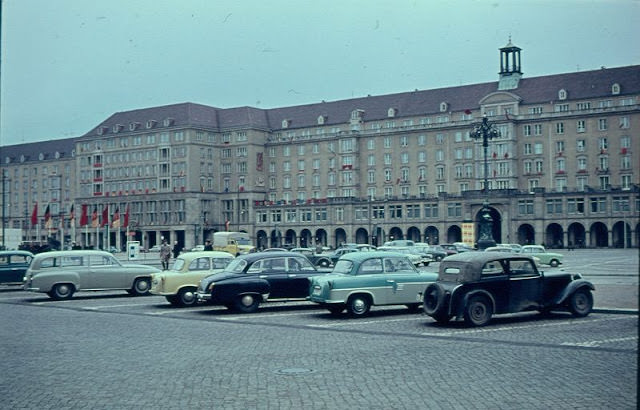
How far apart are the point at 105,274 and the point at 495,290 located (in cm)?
1514

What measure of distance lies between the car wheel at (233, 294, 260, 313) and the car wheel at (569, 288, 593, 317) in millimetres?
8516

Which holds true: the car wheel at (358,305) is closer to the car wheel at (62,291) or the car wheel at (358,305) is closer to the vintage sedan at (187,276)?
the vintage sedan at (187,276)

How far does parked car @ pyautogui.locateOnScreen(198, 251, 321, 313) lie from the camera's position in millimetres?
21453

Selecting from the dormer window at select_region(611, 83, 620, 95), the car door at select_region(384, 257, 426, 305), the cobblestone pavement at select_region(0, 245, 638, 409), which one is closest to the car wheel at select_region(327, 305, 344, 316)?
the cobblestone pavement at select_region(0, 245, 638, 409)

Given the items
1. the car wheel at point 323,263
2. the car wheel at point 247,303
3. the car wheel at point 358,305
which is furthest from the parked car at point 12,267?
the car wheel at point 358,305

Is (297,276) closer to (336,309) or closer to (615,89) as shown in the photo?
(336,309)

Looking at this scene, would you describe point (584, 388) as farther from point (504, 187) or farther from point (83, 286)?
point (504, 187)

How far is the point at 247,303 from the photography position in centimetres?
2172

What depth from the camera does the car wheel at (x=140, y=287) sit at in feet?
92.6

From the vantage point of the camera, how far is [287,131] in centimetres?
12281

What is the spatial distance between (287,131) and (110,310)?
101m

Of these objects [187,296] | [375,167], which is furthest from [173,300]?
[375,167]

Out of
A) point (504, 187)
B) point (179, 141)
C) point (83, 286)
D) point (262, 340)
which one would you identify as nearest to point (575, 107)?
point (504, 187)

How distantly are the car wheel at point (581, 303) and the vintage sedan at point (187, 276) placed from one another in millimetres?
10735
